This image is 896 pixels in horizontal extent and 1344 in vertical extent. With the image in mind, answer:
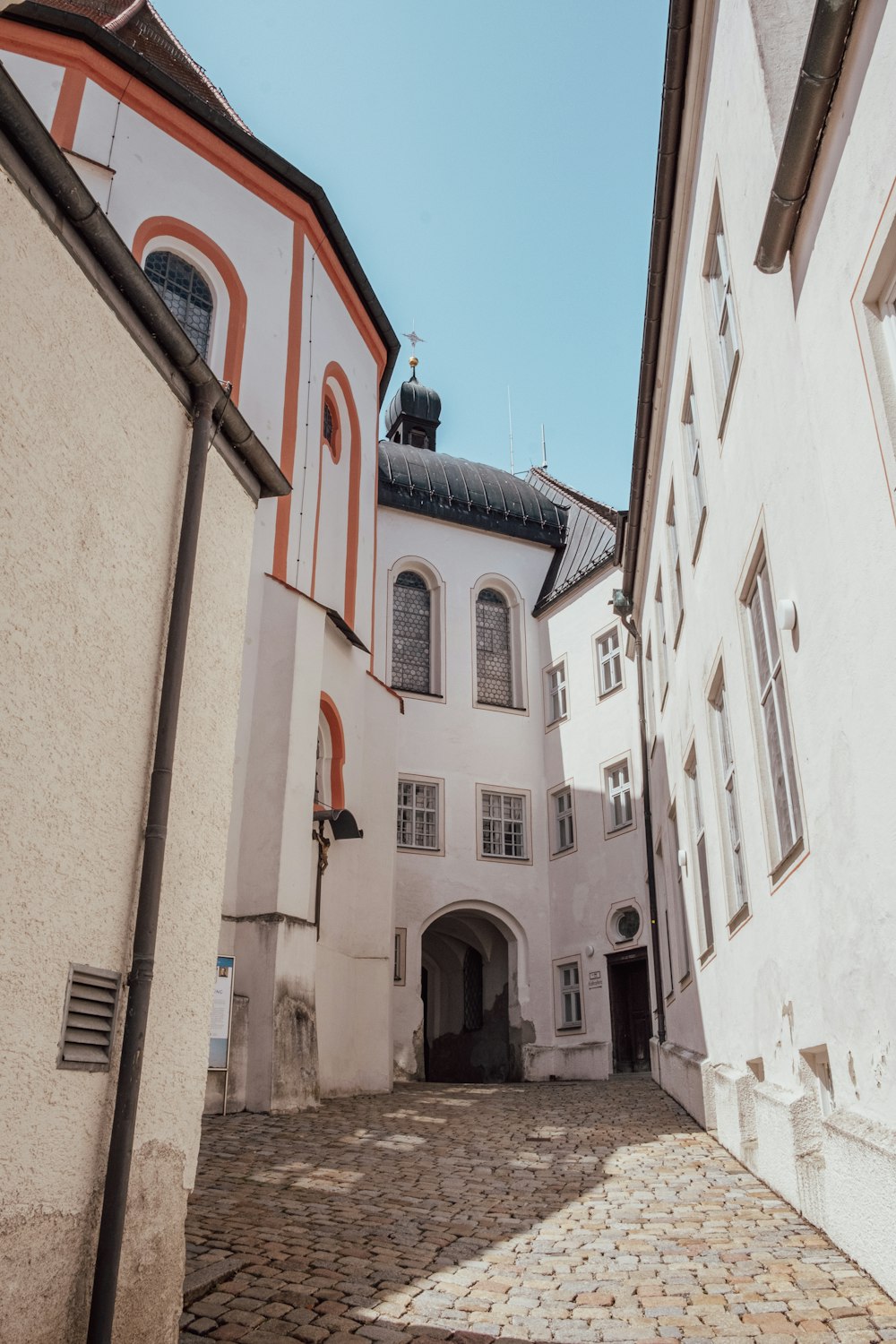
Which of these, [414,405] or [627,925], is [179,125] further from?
[414,405]

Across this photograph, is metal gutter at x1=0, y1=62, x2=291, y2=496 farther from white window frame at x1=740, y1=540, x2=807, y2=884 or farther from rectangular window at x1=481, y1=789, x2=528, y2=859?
rectangular window at x1=481, y1=789, x2=528, y2=859

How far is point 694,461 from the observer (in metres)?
10.8

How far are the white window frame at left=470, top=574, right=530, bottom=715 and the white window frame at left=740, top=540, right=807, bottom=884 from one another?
15.9 meters

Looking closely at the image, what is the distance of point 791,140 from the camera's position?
505 cm

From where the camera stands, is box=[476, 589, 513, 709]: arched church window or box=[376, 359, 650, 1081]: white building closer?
box=[376, 359, 650, 1081]: white building

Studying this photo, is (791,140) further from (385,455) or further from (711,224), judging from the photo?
(385,455)

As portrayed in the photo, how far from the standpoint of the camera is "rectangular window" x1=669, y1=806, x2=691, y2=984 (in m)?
12.7

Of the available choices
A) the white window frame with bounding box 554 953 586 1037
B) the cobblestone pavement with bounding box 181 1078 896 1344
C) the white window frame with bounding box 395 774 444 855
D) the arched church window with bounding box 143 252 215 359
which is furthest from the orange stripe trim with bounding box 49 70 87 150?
the white window frame with bounding box 554 953 586 1037

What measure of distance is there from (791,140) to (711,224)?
385 cm

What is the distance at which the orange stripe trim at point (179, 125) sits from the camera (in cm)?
1477

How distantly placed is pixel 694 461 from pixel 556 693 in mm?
13373

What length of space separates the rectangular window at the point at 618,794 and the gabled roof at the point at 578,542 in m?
4.14

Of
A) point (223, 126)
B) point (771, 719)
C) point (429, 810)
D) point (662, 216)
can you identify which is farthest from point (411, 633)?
point (771, 719)

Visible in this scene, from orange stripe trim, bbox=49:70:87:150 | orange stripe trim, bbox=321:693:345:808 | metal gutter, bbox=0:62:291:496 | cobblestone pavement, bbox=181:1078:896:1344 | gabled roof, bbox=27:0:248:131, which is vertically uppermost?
gabled roof, bbox=27:0:248:131
